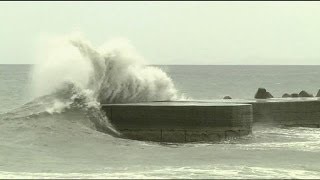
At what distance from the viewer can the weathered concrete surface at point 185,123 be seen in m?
15.0

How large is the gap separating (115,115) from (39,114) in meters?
1.92

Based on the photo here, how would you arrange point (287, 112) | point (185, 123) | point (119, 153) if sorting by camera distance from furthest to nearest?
point (287, 112)
point (185, 123)
point (119, 153)

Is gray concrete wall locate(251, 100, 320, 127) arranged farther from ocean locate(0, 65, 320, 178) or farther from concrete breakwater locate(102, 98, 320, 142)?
concrete breakwater locate(102, 98, 320, 142)

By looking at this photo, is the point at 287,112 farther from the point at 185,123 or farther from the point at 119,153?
the point at 119,153

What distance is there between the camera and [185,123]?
15.1m

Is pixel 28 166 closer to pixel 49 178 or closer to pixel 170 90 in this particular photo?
pixel 49 178

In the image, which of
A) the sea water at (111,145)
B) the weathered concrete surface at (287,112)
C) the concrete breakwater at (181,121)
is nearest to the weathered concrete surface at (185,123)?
the concrete breakwater at (181,121)

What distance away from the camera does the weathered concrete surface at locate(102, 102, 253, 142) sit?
1503 centimetres

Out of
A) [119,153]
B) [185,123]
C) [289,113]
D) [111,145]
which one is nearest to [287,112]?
Result: [289,113]

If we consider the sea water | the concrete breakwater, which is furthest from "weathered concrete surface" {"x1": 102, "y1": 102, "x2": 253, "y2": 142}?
the sea water

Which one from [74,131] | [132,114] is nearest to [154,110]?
[132,114]

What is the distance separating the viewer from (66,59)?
18469 millimetres

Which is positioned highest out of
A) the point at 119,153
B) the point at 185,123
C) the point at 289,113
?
the point at 289,113

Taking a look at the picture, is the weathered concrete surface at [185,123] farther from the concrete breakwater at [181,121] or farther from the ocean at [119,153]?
the ocean at [119,153]
